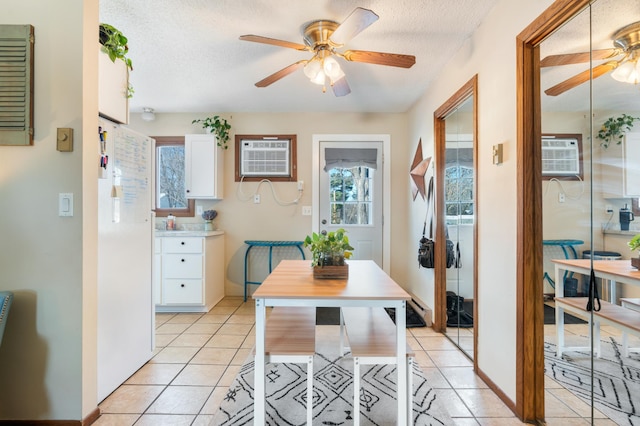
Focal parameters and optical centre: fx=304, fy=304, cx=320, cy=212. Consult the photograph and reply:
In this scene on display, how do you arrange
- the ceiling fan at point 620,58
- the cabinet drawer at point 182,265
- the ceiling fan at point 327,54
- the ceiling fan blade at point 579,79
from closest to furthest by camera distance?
the ceiling fan at point 620,58
the ceiling fan blade at point 579,79
the ceiling fan at point 327,54
the cabinet drawer at point 182,265

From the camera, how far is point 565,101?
1.48 m

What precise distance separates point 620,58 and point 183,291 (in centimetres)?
379

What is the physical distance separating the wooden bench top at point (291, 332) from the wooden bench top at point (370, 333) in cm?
22

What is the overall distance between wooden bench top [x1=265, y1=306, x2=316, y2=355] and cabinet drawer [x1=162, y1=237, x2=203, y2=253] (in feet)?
5.75

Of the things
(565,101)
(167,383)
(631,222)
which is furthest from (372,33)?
(167,383)

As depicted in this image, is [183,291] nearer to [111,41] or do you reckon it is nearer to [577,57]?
[111,41]

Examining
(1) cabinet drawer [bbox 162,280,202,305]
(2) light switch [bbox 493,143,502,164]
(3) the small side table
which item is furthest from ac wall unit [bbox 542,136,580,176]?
(1) cabinet drawer [bbox 162,280,202,305]

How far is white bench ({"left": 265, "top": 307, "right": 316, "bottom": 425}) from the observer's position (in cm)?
144

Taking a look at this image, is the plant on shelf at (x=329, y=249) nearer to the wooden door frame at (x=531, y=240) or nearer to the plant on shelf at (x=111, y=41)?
the wooden door frame at (x=531, y=240)

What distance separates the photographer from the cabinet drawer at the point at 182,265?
3.38m

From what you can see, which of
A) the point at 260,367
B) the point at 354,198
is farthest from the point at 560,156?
the point at 354,198

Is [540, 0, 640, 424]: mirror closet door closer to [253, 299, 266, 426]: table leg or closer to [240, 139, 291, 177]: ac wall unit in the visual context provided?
[253, 299, 266, 426]: table leg

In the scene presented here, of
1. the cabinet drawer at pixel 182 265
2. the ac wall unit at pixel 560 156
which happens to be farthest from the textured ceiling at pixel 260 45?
the cabinet drawer at pixel 182 265

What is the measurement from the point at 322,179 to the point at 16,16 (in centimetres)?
300
